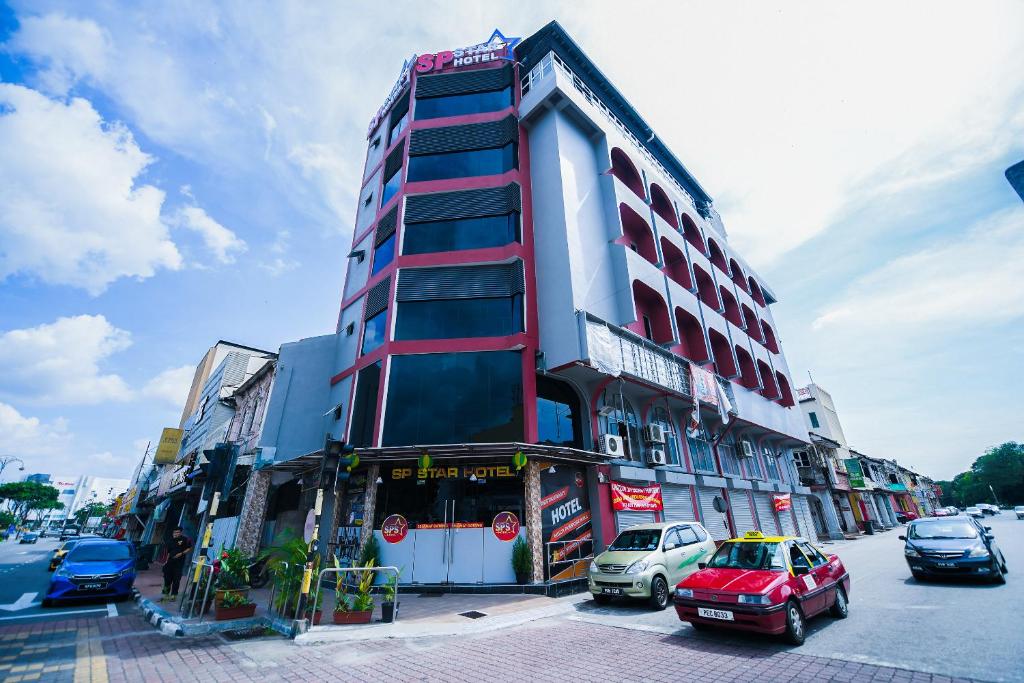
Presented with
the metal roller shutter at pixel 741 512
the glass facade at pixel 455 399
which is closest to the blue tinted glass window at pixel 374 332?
the glass facade at pixel 455 399

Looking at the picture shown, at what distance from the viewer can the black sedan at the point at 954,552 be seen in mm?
10344

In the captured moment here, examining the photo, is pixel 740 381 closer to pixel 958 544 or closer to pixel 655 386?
pixel 655 386

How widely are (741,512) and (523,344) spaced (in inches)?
647

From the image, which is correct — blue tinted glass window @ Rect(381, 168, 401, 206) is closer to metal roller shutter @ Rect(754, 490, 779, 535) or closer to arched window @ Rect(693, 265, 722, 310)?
arched window @ Rect(693, 265, 722, 310)

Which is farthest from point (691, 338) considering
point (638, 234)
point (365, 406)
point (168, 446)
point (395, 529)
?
point (168, 446)

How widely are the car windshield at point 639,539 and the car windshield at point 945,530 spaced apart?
25.7 ft

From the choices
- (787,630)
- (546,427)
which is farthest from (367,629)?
(546,427)

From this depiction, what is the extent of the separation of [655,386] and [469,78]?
61.3 ft

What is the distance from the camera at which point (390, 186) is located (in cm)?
2200

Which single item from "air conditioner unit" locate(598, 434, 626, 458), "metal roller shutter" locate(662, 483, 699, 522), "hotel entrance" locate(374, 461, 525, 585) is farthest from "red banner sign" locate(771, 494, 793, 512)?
"hotel entrance" locate(374, 461, 525, 585)

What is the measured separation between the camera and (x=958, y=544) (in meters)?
10.8

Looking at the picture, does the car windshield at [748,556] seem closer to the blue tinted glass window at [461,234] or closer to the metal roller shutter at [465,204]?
the blue tinted glass window at [461,234]

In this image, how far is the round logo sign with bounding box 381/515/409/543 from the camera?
526 inches

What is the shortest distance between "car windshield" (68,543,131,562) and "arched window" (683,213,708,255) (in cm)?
3108
